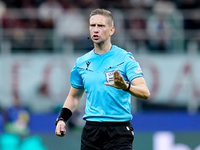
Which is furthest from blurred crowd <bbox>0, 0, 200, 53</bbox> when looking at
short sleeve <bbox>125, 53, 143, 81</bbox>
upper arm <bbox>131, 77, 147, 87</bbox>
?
upper arm <bbox>131, 77, 147, 87</bbox>

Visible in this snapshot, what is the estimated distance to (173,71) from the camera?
12219mm

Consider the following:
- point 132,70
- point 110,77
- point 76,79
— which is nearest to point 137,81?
point 132,70

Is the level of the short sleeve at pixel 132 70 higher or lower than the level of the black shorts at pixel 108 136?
higher

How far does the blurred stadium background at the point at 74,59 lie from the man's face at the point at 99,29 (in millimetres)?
5917

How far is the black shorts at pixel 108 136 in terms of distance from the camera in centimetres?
503

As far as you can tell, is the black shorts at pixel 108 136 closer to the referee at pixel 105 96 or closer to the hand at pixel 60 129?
the referee at pixel 105 96

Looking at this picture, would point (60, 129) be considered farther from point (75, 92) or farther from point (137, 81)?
point (137, 81)

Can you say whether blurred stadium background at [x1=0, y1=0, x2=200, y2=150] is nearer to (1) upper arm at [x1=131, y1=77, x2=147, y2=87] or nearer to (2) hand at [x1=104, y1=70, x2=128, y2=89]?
(1) upper arm at [x1=131, y1=77, x2=147, y2=87]

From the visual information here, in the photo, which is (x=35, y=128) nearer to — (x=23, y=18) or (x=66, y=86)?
(x=66, y=86)

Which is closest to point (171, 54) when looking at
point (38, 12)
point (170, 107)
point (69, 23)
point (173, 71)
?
point (173, 71)

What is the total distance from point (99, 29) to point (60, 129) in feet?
3.59

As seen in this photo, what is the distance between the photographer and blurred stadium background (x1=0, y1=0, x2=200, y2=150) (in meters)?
11.3

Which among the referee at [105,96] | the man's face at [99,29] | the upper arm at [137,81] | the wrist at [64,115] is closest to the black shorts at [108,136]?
the referee at [105,96]

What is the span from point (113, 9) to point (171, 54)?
1853 mm
